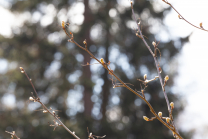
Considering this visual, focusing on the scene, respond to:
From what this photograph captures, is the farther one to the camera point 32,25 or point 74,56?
point 74,56

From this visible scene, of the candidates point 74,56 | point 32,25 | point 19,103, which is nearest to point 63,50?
point 74,56

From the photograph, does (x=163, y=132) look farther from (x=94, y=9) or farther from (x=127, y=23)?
(x=94, y=9)

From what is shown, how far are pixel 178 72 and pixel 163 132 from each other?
212 centimetres

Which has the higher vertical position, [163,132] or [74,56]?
[74,56]

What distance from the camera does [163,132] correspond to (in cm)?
416

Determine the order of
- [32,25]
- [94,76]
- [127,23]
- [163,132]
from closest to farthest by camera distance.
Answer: [163,132] < [32,25] < [127,23] < [94,76]

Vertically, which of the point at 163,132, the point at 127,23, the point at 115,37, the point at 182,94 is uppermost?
the point at 127,23

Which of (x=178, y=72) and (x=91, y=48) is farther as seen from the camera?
(x=178, y=72)

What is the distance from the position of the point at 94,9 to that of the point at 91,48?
1550 mm

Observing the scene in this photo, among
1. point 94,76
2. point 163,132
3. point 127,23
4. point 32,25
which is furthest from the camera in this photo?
point 94,76

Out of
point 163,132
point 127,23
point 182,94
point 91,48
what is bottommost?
point 163,132

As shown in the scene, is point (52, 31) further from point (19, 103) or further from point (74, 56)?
point (19, 103)

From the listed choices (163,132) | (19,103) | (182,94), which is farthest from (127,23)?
(19,103)

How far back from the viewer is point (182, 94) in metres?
4.93
